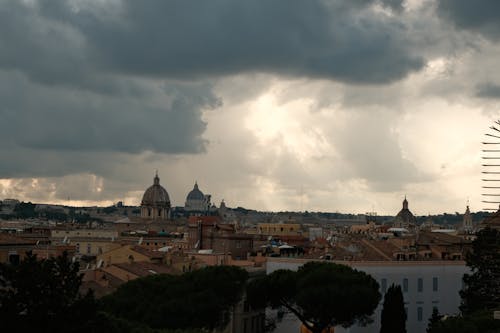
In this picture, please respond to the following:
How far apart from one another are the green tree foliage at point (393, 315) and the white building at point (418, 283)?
4.27m

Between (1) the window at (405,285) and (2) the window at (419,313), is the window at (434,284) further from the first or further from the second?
(1) the window at (405,285)

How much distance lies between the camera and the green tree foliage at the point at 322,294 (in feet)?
174

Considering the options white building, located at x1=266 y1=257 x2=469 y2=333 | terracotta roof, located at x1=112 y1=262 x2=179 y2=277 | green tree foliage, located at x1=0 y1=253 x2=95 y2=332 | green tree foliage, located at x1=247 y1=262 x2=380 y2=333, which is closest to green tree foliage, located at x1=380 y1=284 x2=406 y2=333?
green tree foliage, located at x1=247 y1=262 x2=380 y2=333

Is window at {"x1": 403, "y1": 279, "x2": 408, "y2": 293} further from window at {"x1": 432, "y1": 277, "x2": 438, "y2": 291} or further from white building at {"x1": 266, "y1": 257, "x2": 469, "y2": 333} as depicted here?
window at {"x1": 432, "y1": 277, "x2": 438, "y2": 291}

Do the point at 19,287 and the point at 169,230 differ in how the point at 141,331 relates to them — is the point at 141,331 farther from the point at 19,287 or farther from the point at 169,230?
the point at 169,230

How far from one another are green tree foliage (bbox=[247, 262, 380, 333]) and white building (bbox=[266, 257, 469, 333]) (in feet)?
23.2

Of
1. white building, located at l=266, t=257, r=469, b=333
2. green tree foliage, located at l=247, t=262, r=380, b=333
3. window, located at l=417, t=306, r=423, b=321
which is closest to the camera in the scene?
green tree foliage, located at l=247, t=262, r=380, b=333

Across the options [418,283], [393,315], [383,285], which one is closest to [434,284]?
[418,283]

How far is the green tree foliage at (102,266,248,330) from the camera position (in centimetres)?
5009

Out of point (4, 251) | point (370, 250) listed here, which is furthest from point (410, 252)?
point (4, 251)

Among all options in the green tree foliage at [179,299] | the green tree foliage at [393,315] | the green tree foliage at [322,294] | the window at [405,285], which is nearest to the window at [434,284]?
the window at [405,285]

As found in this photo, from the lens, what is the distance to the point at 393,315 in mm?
56750

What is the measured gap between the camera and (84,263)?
259 feet

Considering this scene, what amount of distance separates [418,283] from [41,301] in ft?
119
